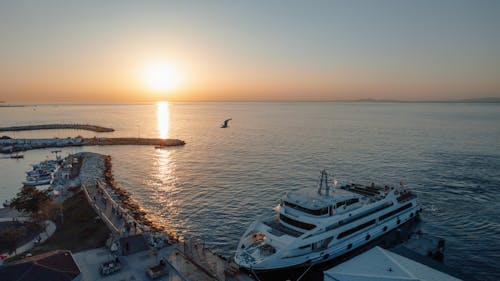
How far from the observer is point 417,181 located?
191ft

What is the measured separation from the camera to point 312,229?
28.9 meters

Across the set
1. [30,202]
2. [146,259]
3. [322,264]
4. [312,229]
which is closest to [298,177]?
[322,264]

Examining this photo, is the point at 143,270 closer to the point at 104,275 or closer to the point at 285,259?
the point at 104,275

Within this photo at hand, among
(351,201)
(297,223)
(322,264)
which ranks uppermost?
(351,201)

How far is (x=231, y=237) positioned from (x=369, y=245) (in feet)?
57.5

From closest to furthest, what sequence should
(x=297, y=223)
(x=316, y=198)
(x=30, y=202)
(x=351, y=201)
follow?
1. (x=297, y=223)
2. (x=316, y=198)
3. (x=351, y=201)
4. (x=30, y=202)

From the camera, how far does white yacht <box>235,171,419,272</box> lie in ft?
90.0

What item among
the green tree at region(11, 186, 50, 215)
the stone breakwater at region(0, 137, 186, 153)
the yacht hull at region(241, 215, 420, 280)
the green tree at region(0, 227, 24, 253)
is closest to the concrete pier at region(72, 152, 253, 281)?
the yacht hull at region(241, 215, 420, 280)

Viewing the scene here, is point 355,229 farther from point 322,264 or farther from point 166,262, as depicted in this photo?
point 166,262

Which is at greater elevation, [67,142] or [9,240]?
[67,142]

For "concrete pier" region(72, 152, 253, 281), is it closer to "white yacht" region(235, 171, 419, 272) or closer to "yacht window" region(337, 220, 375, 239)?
"white yacht" region(235, 171, 419, 272)

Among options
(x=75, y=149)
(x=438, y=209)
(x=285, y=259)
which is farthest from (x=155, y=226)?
(x=75, y=149)

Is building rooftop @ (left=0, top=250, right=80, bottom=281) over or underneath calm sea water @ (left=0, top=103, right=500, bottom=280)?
over

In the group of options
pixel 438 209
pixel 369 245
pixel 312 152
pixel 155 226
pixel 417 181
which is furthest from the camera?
pixel 312 152
